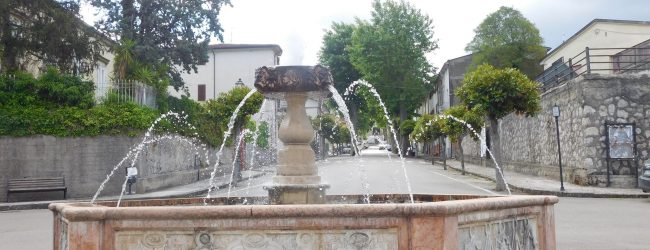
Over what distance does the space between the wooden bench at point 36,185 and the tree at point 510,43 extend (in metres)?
38.5

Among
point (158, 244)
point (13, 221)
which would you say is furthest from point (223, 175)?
point (158, 244)

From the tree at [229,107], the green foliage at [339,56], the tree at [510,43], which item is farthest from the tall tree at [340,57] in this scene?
the tree at [229,107]

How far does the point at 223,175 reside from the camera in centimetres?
3183

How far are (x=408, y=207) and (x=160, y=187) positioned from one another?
59.8 ft

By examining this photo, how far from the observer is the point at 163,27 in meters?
26.4

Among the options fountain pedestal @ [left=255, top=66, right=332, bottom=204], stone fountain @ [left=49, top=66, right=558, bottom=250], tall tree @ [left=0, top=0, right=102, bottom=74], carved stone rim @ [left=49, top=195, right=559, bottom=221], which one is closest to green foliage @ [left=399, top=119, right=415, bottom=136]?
tall tree @ [left=0, top=0, right=102, bottom=74]

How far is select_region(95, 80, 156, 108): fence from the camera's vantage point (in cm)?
2093

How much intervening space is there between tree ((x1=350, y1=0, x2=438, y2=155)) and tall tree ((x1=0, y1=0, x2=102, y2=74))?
36.6 metres

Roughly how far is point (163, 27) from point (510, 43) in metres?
33.7

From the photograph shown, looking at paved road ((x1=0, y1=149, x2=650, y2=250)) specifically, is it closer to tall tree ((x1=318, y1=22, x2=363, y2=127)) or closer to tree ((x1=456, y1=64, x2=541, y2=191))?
tree ((x1=456, y1=64, x2=541, y2=191))

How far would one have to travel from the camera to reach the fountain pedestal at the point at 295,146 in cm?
762

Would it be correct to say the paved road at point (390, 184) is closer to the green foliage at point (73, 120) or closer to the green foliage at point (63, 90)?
the green foliage at point (73, 120)

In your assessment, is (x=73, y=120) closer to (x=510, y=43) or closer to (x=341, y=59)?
(x=510, y=43)

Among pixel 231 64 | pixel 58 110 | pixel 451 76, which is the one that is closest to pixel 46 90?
pixel 58 110
